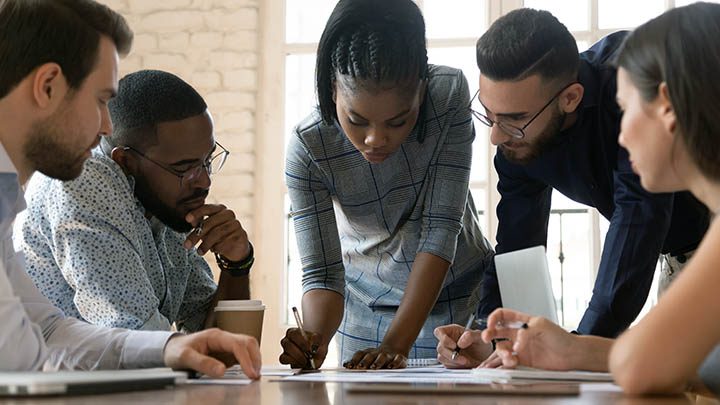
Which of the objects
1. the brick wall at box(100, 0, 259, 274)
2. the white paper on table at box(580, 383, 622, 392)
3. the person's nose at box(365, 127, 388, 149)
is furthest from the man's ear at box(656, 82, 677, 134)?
the brick wall at box(100, 0, 259, 274)

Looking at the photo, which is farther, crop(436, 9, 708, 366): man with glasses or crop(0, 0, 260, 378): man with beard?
crop(436, 9, 708, 366): man with glasses

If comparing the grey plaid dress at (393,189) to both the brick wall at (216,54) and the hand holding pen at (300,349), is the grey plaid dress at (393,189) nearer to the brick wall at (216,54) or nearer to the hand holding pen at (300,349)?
the hand holding pen at (300,349)

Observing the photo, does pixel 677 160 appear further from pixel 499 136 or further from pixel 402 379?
pixel 499 136

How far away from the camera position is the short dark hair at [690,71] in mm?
917

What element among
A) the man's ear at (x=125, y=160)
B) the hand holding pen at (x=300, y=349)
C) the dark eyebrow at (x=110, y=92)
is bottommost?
the hand holding pen at (x=300, y=349)

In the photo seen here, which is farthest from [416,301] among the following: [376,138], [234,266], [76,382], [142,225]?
[76,382]

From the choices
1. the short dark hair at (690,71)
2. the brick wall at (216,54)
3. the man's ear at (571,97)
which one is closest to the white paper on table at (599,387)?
the short dark hair at (690,71)

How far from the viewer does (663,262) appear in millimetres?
2000

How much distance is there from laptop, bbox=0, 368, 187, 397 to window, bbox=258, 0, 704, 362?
262cm

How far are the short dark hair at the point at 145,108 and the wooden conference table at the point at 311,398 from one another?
818 millimetres

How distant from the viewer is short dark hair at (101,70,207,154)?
5.51ft

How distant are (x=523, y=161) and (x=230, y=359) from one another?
892mm

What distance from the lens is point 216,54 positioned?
11.9 feet

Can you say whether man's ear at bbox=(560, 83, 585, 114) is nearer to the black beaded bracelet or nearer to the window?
the black beaded bracelet
